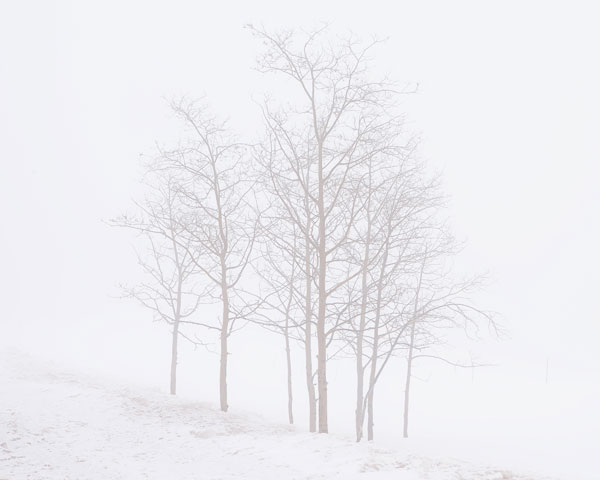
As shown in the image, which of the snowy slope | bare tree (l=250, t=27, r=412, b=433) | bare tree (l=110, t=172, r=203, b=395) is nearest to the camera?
the snowy slope

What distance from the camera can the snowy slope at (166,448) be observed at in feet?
33.1

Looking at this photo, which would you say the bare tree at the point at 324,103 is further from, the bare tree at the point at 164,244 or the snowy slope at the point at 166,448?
the bare tree at the point at 164,244

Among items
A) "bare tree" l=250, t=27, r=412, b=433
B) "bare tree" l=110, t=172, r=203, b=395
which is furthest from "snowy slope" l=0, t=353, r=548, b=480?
"bare tree" l=110, t=172, r=203, b=395

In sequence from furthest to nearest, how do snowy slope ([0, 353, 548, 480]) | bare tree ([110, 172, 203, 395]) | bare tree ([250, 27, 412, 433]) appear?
bare tree ([110, 172, 203, 395]) < bare tree ([250, 27, 412, 433]) < snowy slope ([0, 353, 548, 480])

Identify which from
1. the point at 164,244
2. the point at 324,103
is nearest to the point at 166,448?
the point at 324,103

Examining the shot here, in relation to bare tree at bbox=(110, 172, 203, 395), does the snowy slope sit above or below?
below

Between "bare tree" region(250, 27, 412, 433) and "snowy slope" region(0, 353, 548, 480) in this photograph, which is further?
"bare tree" region(250, 27, 412, 433)

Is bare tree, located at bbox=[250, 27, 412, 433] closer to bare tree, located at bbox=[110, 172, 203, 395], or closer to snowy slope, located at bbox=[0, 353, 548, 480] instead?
snowy slope, located at bbox=[0, 353, 548, 480]

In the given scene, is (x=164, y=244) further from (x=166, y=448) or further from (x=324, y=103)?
(x=166, y=448)

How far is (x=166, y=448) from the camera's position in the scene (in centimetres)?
1245

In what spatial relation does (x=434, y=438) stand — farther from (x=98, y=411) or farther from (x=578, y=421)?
(x=98, y=411)

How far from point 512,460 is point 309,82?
2417 centimetres

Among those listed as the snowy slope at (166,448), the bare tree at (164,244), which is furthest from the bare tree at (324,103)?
the bare tree at (164,244)

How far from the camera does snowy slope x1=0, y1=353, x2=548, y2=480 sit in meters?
10.1
